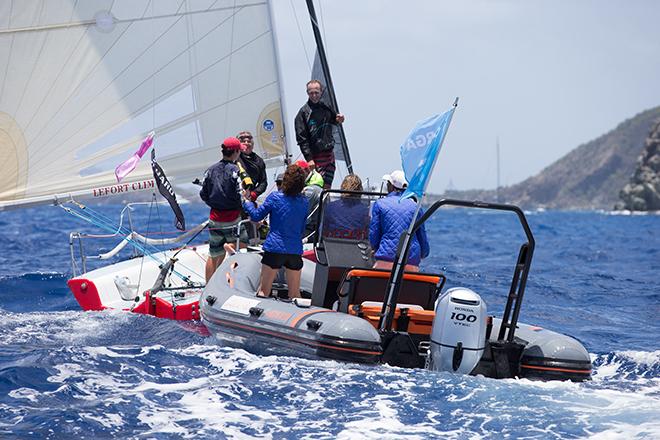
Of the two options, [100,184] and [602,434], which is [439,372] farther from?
[100,184]

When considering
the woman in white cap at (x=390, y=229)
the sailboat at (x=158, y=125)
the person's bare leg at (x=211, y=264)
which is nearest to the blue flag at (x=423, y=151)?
the woman in white cap at (x=390, y=229)

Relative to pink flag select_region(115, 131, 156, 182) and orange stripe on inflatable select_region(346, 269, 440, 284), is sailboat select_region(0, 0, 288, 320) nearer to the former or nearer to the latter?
pink flag select_region(115, 131, 156, 182)

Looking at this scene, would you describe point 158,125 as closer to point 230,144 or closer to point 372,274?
point 230,144

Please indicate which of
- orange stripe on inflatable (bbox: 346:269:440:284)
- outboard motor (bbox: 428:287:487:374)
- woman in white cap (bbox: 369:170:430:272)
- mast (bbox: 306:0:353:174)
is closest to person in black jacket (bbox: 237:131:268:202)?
mast (bbox: 306:0:353:174)

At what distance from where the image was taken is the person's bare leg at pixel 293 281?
838cm

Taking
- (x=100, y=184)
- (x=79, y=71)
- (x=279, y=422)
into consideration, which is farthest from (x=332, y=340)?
(x=79, y=71)

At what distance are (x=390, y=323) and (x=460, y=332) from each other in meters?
0.56

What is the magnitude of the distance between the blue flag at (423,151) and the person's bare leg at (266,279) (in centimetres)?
184

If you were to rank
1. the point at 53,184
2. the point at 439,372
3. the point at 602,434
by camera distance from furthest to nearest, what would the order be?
the point at 53,184 < the point at 439,372 < the point at 602,434

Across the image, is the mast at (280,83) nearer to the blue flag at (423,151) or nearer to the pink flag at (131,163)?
the pink flag at (131,163)

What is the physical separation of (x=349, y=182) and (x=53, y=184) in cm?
363

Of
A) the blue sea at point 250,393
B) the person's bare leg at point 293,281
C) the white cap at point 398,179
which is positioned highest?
the white cap at point 398,179

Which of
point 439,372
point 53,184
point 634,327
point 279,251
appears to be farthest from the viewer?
point 634,327

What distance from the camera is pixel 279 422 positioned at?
18.9ft
